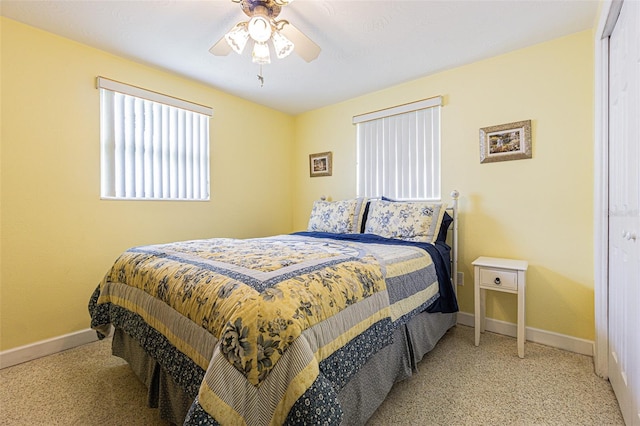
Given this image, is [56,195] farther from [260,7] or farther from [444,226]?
[444,226]

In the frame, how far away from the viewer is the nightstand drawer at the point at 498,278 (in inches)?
81.5

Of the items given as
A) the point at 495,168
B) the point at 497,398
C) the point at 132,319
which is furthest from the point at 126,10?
the point at 497,398

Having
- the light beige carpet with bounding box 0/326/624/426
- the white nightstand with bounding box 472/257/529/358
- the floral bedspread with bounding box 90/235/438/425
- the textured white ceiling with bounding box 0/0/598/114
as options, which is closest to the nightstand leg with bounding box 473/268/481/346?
the white nightstand with bounding box 472/257/529/358

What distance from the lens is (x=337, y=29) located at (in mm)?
2068

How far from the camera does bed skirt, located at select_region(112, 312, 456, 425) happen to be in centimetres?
127

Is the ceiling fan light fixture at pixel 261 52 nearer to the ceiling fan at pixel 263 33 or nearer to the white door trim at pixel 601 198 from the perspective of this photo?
the ceiling fan at pixel 263 33

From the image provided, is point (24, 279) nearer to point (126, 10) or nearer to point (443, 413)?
point (126, 10)

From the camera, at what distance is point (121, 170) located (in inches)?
99.7

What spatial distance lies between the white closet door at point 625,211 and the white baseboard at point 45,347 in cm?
338

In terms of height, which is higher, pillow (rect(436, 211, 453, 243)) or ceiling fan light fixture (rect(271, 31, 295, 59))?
ceiling fan light fixture (rect(271, 31, 295, 59))

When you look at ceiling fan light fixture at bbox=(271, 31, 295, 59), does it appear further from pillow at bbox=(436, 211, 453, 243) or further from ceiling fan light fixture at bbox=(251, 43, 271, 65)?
pillow at bbox=(436, 211, 453, 243)

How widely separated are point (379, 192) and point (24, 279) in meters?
3.10

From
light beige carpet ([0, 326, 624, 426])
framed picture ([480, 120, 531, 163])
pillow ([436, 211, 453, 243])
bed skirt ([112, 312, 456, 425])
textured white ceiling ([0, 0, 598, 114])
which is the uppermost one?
textured white ceiling ([0, 0, 598, 114])

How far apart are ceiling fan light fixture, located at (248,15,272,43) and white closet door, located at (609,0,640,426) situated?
1.69 metres
